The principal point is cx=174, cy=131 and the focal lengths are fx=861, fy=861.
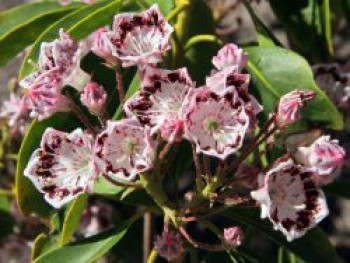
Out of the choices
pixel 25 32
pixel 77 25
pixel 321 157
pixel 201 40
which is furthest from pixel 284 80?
pixel 25 32

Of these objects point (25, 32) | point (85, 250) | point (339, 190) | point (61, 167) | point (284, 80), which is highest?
point (25, 32)

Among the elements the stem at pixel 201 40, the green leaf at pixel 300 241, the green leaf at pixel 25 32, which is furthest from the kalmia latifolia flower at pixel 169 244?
the green leaf at pixel 25 32

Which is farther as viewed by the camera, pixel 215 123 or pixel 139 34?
pixel 139 34

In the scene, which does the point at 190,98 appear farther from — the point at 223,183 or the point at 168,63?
the point at 168,63

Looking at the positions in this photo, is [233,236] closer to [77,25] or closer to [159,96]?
[159,96]

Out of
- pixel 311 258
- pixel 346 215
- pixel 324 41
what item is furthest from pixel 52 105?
pixel 346 215
